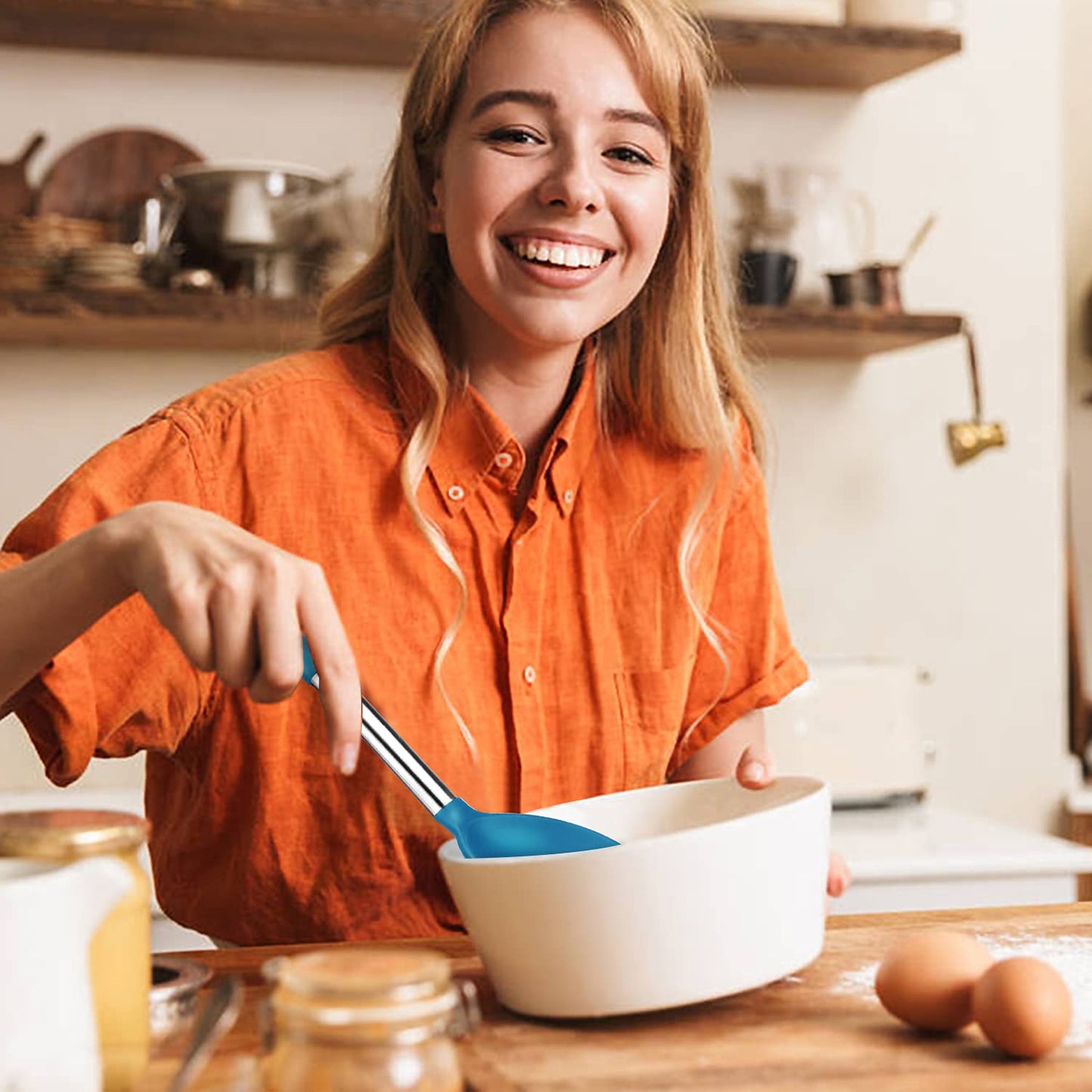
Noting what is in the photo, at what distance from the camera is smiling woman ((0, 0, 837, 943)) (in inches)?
52.5

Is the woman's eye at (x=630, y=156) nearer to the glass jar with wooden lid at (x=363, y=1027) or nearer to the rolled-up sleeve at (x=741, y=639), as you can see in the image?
the rolled-up sleeve at (x=741, y=639)

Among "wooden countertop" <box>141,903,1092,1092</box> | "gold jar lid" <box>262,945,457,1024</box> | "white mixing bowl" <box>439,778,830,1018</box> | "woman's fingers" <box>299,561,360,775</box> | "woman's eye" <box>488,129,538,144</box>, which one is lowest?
"wooden countertop" <box>141,903,1092,1092</box>

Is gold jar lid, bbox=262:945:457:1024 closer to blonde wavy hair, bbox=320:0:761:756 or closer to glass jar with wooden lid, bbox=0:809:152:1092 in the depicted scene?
glass jar with wooden lid, bbox=0:809:152:1092

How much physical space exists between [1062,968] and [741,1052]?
0.28 m

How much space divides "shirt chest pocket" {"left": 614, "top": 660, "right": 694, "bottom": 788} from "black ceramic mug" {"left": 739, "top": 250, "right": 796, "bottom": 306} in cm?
113

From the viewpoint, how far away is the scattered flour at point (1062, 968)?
2.98ft

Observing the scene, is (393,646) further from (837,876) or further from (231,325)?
(231,325)

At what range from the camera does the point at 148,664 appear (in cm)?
124

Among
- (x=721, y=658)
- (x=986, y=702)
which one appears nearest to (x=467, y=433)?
(x=721, y=658)

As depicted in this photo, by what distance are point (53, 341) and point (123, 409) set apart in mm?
141

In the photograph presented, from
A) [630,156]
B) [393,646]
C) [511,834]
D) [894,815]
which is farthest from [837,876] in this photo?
[894,815]

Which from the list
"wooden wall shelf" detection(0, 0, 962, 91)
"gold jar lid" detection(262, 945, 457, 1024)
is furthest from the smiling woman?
"wooden wall shelf" detection(0, 0, 962, 91)

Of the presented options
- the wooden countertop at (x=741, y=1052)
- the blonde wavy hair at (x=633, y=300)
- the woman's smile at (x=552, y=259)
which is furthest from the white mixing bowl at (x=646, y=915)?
the woman's smile at (x=552, y=259)

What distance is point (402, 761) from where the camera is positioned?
1.05 m
